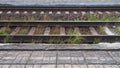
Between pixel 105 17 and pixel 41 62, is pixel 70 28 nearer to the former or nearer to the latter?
pixel 105 17

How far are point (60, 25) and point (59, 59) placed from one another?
10.9 ft

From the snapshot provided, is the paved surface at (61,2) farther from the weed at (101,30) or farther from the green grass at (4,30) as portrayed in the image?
the green grass at (4,30)

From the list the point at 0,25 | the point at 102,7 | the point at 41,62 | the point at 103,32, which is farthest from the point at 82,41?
the point at 102,7

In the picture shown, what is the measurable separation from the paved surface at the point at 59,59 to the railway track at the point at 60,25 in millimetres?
1545

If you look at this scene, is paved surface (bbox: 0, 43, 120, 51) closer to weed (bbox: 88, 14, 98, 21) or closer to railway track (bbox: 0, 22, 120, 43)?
railway track (bbox: 0, 22, 120, 43)

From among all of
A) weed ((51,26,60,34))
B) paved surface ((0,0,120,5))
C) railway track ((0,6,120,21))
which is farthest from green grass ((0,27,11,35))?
paved surface ((0,0,120,5))

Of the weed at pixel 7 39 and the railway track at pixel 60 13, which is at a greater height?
the weed at pixel 7 39

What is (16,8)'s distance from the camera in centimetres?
1053

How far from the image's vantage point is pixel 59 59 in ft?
16.8

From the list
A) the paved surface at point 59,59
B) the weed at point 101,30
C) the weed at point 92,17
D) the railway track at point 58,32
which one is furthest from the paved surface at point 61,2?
the paved surface at point 59,59

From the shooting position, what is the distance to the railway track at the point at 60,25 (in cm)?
704

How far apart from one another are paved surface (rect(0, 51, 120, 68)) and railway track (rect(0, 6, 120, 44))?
5.07ft

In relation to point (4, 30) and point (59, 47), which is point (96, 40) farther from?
point (4, 30)

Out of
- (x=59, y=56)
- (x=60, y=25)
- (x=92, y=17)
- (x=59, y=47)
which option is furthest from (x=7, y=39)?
(x=92, y=17)
